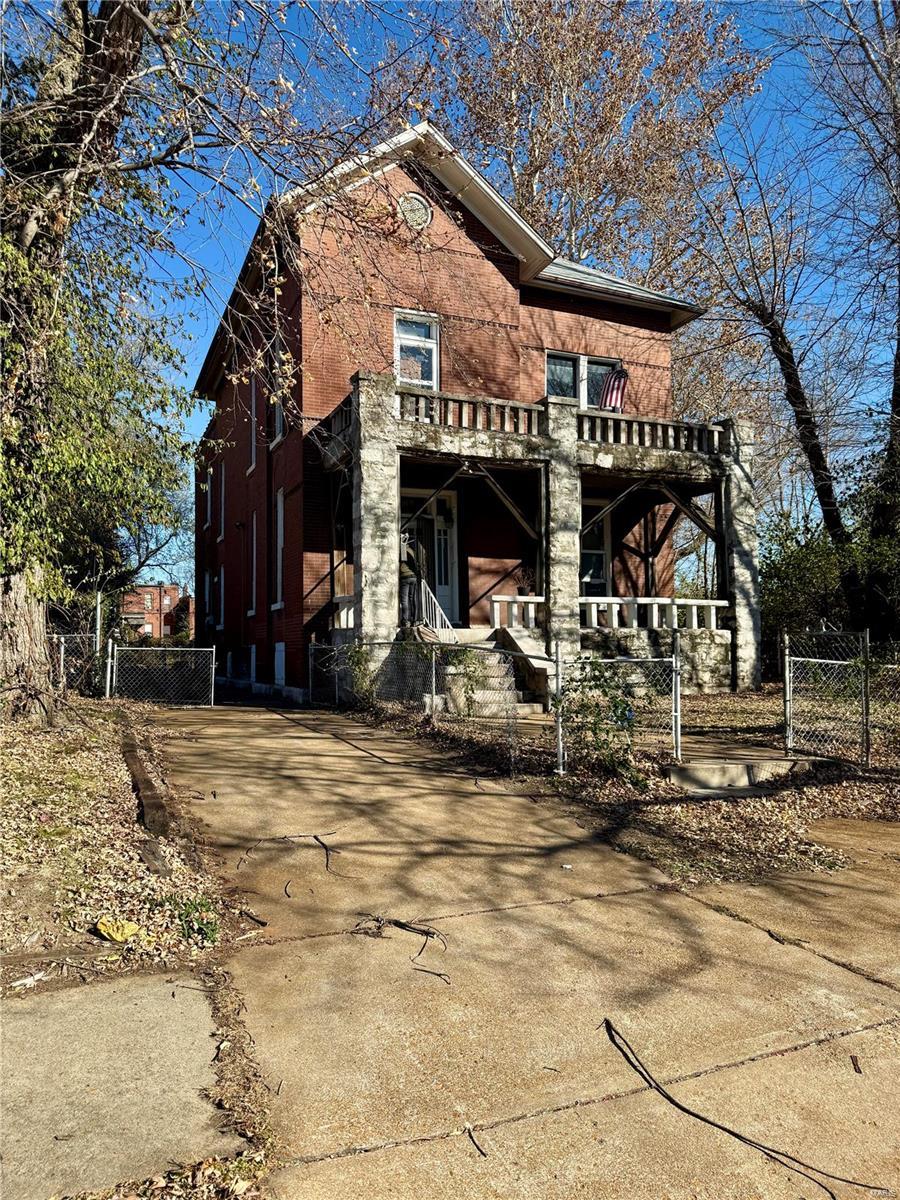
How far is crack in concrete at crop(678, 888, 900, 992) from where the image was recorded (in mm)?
4047

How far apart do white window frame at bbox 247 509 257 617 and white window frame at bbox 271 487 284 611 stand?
202cm

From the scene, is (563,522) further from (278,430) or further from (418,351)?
(278,430)

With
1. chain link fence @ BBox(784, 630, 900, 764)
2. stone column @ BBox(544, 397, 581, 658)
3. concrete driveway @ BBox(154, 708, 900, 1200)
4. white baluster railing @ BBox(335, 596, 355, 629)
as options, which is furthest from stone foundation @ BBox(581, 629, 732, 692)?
concrete driveway @ BBox(154, 708, 900, 1200)

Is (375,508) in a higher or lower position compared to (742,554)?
higher

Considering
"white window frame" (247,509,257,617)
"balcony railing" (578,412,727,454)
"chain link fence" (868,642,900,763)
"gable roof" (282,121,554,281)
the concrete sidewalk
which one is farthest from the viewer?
"white window frame" (247,509,257,617)

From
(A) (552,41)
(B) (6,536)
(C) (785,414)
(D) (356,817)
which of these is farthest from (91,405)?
(A) (552,41)

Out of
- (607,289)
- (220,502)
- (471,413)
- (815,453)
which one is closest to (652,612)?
(815,453)

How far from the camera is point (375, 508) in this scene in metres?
13.4

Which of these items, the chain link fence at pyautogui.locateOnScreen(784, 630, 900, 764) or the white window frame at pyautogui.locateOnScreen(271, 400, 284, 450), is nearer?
the chain link fence at pyautogui.locateOnScreen(784, 630, 900, 764)

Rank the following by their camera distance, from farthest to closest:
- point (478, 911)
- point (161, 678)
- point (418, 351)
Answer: point (418, 351) → point (161, 678) → point (478, 911)

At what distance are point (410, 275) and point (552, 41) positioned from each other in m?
12.3

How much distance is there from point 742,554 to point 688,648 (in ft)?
8.27

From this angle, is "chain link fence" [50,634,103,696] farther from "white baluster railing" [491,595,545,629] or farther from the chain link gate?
"white baluster railing" [491,595,545,629]

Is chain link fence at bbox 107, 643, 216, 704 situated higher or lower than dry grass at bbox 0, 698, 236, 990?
higher
